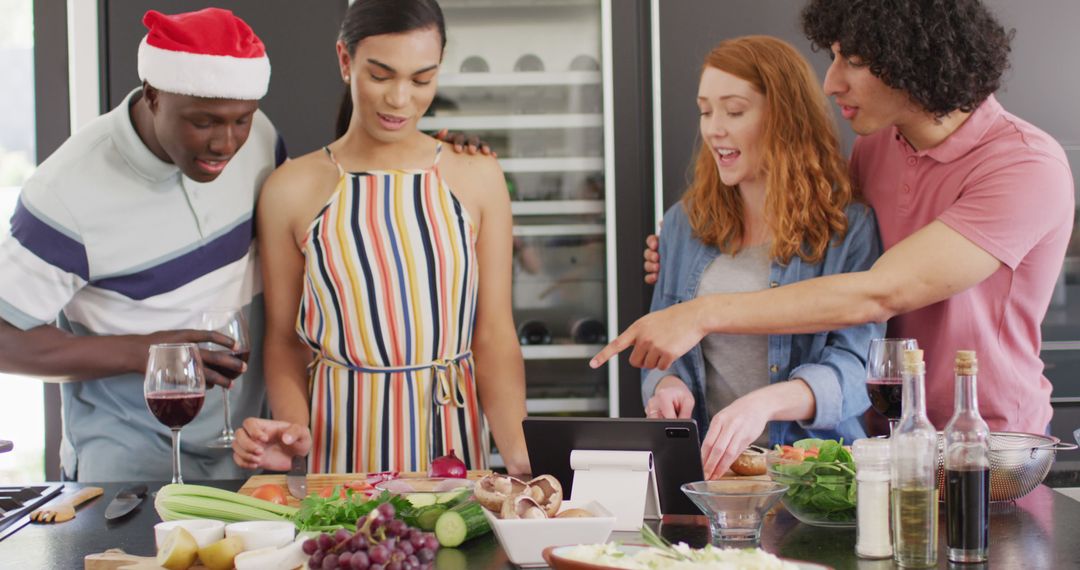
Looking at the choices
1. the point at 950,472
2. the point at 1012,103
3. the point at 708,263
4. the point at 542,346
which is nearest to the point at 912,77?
the point at 708,263

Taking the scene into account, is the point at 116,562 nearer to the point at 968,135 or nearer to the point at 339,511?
the point at 339,511

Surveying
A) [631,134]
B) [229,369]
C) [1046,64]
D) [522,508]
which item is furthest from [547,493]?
[1046,64]

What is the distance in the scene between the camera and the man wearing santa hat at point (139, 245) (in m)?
2.18

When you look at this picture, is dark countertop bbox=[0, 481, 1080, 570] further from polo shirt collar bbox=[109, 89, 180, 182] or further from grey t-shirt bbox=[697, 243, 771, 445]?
polo shirt collar bbox=[109, 89, 180, 182]

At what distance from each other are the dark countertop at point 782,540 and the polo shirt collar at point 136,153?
0.81 metres

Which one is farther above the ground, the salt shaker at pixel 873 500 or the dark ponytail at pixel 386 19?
the dark ponytail at pixel 386 19

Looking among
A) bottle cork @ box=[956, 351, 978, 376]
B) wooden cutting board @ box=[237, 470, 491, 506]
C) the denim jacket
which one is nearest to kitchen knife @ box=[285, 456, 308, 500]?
wooden cutting board @ box=[237, 470, 491, 506]

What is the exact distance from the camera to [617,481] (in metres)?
1.54

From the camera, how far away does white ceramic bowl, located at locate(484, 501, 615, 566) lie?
53.5 inches

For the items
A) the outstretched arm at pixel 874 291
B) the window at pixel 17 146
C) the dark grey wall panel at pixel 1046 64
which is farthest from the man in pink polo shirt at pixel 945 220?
the window at pixel 17 146

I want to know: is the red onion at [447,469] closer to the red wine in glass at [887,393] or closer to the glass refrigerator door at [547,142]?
the red wine in glass at [887,393]

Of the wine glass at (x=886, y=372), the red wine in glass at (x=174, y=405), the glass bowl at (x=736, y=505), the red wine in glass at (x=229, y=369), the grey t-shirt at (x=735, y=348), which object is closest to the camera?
the glass bowl at (x=736, y=505)

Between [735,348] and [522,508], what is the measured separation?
1021 mm

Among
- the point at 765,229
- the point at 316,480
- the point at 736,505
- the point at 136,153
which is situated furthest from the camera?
the point at 765,229
